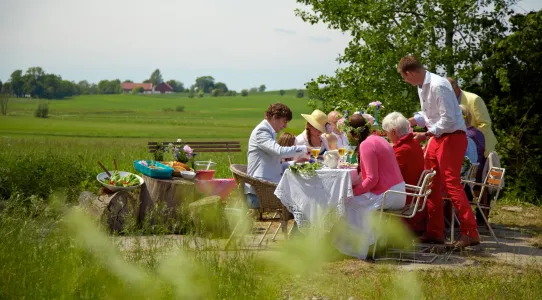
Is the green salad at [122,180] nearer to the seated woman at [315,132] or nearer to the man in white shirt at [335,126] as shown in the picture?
the seated woman at [315,132]

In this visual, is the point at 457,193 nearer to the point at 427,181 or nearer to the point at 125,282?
the point at 427,181

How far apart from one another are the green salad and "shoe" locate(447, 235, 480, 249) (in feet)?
10.7

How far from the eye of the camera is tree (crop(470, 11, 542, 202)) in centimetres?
1054

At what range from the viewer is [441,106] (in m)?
6.58

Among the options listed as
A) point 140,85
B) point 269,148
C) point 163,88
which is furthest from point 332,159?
point 140,85

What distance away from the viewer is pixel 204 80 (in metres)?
70.2

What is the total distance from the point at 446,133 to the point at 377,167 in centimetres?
100

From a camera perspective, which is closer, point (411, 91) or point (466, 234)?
point (466, 234)

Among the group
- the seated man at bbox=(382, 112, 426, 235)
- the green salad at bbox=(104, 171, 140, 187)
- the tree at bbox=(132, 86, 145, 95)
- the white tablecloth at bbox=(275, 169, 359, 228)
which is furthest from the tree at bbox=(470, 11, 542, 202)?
the tree at bbox=(132, 86, 145, 95)

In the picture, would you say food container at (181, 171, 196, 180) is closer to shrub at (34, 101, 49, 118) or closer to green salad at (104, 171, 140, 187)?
green salad at (104, 171, 140, 187)

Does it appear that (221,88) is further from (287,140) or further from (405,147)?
(405,147)

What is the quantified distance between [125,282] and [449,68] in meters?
10.9

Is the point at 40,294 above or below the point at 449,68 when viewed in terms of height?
below

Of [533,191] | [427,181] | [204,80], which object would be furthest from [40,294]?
[204,80]
